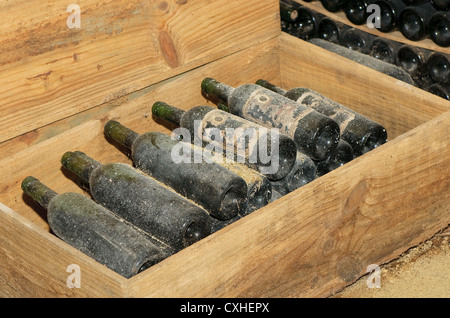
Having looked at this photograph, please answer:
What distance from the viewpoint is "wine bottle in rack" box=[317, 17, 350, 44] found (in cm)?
316

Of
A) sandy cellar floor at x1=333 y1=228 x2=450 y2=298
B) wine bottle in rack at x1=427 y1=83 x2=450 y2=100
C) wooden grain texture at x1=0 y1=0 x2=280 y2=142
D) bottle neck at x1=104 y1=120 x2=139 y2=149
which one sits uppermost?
wooden grain texture at x1=0 y1=0 x2=280 y2=142

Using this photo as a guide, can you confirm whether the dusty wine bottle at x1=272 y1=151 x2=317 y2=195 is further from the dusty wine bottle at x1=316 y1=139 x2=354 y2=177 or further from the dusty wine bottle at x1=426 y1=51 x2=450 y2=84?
the dusty wine bottle at x1=426 y1=51 x2=450 y2=84

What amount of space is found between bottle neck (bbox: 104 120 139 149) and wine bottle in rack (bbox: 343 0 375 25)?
135 cm

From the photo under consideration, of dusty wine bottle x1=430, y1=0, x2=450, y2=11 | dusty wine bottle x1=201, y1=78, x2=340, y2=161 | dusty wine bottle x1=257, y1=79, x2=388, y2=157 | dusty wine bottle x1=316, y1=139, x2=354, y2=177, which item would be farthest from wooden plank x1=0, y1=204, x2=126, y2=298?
dusty wine bottle x1=430, y1=0, x2=450, y2=11

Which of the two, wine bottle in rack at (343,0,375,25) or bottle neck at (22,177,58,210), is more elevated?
bottle neck at (22,177,58,210)

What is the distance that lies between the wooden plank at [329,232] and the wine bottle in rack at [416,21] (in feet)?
3.11

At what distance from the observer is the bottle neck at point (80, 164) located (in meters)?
1.91

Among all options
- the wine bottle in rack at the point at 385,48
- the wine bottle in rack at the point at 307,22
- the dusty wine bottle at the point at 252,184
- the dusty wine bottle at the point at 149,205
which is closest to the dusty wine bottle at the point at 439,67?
the wine bottle in rack at the point at 385,48

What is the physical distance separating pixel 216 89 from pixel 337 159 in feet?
1.52

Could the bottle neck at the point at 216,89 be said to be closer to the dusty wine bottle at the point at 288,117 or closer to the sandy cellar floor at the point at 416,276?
the dusty wine bottle at the point at 288,117

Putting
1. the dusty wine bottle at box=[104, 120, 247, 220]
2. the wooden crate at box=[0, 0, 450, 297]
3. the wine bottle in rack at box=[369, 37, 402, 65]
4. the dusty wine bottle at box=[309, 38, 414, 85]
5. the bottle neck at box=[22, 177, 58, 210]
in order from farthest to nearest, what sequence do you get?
1. the wine bottle in rack at box=[369, 37, 402, 65]
2. the dusty wine bottle at box=[309, 38, 414, 85]
3. the bottle neck at box=[22, 177, 58, 210]
4. the dusty wine bottle at box=[104, 120, 247, 220]
5. the wooden crate at box=[0, 0, 450, 297]

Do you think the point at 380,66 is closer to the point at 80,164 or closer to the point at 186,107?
the point at 186,107

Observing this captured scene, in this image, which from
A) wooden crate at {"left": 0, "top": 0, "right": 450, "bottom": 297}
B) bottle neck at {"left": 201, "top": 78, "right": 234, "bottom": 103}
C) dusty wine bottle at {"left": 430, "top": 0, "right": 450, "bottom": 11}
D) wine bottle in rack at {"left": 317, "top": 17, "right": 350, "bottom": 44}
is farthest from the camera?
wine bottle in rack at {"left": 317, "top": 17, "right": 350, "bottom": 44}

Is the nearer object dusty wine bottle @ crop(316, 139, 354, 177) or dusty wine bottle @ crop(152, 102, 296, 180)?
dusty wine bottle @ crop(152, 102, 296, 180)
